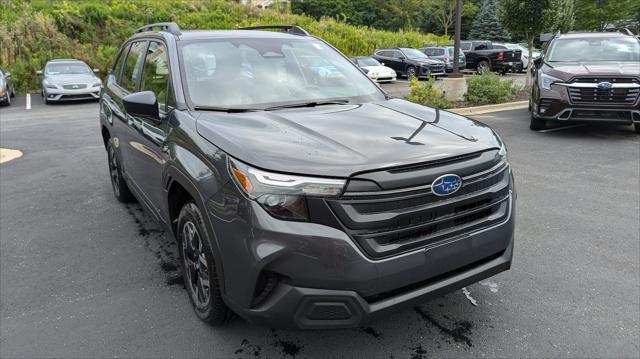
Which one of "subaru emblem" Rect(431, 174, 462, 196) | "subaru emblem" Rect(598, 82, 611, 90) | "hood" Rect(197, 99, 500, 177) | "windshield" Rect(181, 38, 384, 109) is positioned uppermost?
"windshield" Rect(181, 38, 384, 109)

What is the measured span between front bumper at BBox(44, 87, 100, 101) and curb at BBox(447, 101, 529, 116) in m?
11.9

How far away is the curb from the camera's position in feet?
37.2

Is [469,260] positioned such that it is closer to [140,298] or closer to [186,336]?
[186,336]

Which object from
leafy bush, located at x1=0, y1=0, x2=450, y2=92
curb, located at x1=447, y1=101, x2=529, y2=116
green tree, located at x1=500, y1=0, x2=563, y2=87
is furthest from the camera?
leafy bush, located at x1=0, y1=0, x2=450, y2=92

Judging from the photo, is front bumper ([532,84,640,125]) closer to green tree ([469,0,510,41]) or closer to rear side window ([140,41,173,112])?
rear side window ([140,41,173,112])

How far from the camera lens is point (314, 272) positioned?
2180 millimetres

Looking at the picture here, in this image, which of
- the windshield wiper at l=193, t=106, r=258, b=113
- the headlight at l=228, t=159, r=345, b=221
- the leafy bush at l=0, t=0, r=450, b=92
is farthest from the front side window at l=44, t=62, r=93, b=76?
the headlight at l=228, t=159, r=345, b=221

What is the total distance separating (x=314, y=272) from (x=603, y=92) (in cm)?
752

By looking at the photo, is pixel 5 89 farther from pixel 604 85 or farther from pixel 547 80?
pixel 604 85

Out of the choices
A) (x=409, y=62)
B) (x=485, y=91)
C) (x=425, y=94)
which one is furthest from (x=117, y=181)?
(x=409, y=62)

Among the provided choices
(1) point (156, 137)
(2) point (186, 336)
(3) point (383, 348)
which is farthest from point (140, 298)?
(3) point (383, 348)

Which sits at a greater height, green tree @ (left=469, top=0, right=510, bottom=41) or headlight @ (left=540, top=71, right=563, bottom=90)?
green tree @ (left=469, top=0, right=510, bottom=41)

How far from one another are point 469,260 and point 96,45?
26.0 m

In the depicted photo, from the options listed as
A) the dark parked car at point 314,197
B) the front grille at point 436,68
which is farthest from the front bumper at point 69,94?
the dark parked car at point 314,197
